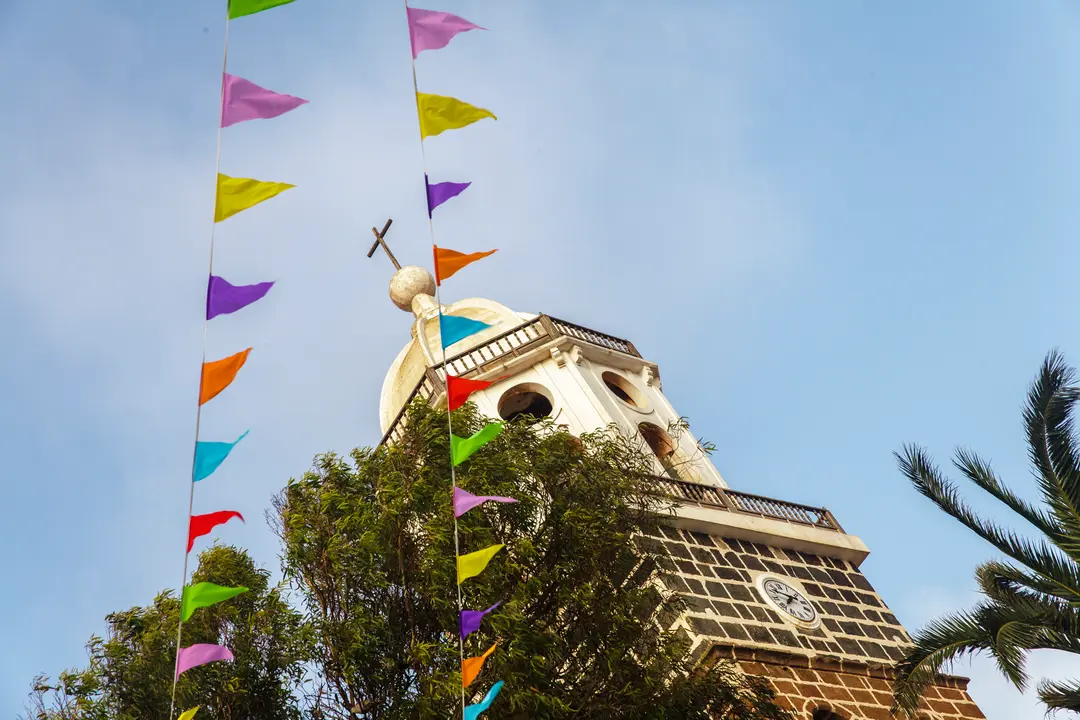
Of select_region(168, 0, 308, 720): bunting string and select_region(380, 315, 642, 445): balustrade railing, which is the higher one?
select_region(380, 315, 642, 445): balustrade railing

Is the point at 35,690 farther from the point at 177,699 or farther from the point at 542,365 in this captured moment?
the point at 542,365

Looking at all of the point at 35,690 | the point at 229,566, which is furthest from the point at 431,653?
the point at 35,690

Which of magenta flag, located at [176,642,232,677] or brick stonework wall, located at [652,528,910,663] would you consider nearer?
magenta flag, located at [176,642,232,677]

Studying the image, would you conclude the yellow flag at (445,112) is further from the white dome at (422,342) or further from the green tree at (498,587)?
the white dome at (422,342)

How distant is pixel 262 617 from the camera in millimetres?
11984

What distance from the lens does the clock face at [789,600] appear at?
17078 millimetres

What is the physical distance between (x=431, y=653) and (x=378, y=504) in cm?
195

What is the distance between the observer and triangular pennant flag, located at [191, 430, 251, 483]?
9.47 meters

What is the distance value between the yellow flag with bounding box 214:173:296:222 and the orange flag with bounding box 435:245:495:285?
141 cm

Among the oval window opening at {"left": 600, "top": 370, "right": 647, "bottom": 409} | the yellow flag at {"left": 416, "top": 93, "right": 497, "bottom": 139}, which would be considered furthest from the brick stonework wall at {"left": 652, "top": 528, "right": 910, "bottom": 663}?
the yellow flag at {"left": 416, "top": 93, "right": 497, "bottom": 139}

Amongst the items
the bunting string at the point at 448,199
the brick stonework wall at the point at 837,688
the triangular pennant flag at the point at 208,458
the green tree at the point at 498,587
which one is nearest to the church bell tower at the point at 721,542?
the brick stonework wall at the point at 837,688

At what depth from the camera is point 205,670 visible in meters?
11.5

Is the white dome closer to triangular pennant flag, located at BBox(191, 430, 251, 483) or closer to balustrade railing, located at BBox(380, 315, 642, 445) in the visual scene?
balustrade railing, located at BBox(380, 315, 642, 445)

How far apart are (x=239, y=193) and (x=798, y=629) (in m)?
10.3
